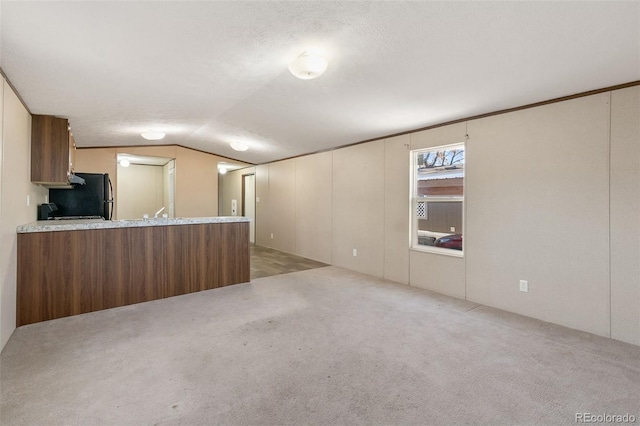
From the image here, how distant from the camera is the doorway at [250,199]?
27.8 feet

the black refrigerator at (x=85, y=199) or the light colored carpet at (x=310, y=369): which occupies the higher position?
the black refrigerator at (x=85, y=199)

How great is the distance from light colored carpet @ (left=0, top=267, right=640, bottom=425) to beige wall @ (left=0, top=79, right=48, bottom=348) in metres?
0.37

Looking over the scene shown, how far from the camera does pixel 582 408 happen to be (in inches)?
69.8

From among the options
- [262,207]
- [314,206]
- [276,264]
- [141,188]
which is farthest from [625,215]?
[141,188]

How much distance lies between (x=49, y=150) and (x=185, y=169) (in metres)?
3.54

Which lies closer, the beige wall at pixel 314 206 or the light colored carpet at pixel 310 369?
the light colored carpet at pixel 310 369

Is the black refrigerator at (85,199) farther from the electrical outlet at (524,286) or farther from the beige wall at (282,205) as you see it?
the electrical outlet at (524,286)

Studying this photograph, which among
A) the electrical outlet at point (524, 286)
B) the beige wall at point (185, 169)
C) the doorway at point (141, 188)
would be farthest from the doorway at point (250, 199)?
the electrical outlet at point (524, 286)

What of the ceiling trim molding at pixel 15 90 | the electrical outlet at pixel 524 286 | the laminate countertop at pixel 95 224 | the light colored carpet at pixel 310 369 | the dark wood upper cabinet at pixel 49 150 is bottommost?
the light colored carpet at pixel 310 369

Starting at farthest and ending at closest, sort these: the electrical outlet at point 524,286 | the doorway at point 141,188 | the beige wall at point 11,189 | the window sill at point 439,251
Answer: the doorway at point 141,188 → the window sill at point 439,251 → the electrical outlet at point 524,286 → the beige wall at point 11,189
